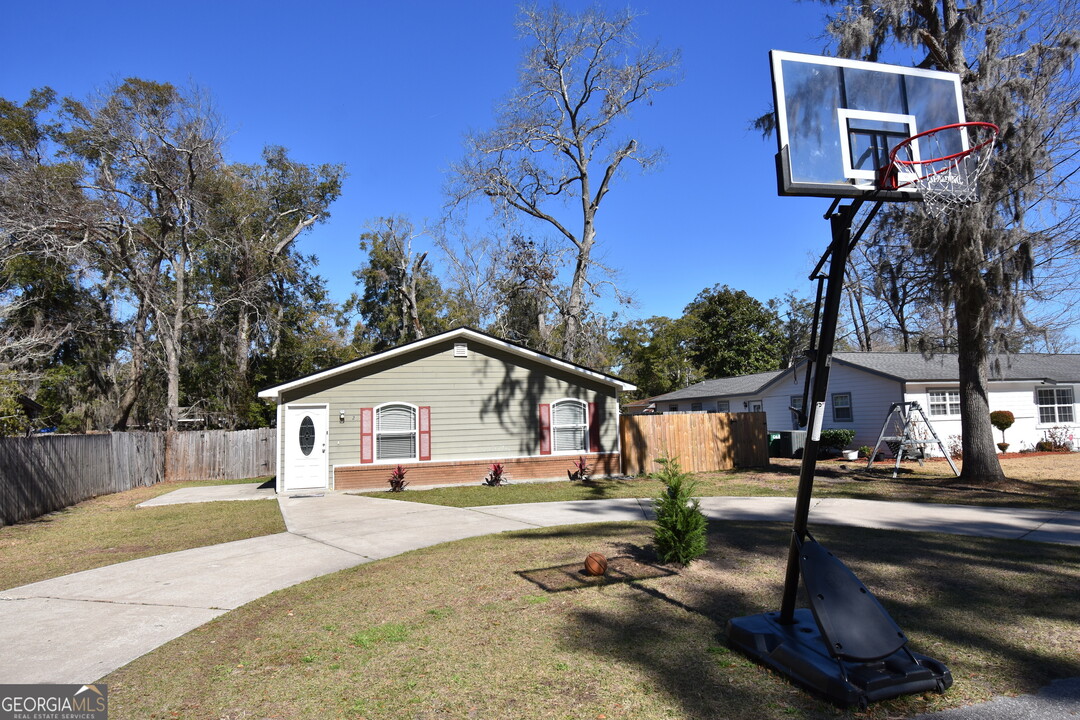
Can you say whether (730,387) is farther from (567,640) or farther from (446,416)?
(567,640)

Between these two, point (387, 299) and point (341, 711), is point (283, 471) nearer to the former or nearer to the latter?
point (341, 711)

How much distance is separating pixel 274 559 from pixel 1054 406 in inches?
1073

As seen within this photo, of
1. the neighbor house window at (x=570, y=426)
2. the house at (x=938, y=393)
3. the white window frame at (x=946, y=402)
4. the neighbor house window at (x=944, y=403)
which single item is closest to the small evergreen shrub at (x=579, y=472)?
the neighbor house window at (x=570, y=426)

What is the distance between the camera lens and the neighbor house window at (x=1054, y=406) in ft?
75.8

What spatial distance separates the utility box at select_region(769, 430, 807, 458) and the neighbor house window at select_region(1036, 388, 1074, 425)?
28.7ft

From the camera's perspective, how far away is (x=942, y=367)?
22.4 meters

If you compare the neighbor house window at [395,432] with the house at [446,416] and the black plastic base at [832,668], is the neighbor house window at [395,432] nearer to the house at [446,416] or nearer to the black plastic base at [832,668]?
the house at [446,416]

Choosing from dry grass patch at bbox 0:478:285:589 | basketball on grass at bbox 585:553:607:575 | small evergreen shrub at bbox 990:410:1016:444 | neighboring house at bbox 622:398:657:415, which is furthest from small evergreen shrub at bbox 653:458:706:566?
neighboring house at bbox 622:398:657:415

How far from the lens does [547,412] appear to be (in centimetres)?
1703

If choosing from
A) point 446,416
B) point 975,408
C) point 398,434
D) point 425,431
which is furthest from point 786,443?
point 398,434

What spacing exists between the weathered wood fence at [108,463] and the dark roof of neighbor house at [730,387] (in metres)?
19.6

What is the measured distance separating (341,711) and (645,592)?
3244 millimetres

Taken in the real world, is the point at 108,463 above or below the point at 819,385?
below

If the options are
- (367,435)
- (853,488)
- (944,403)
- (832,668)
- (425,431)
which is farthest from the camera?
(944,403)
